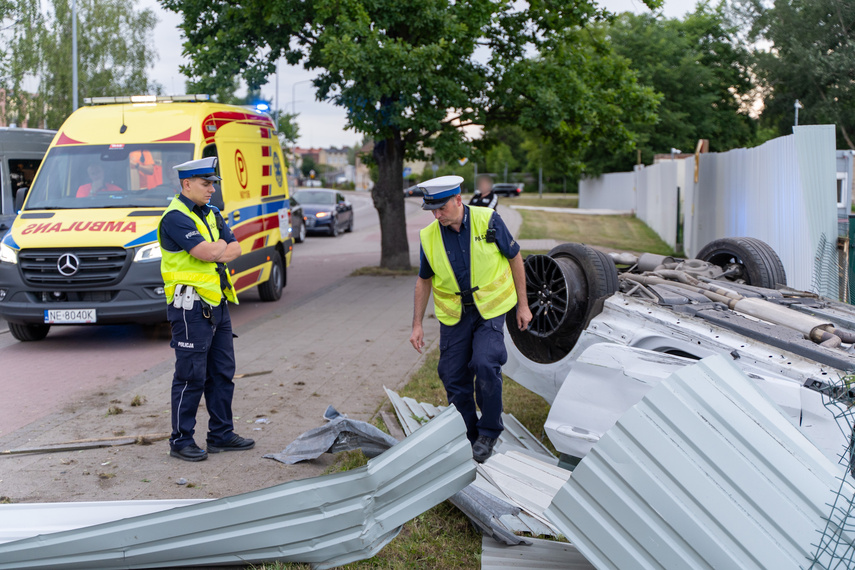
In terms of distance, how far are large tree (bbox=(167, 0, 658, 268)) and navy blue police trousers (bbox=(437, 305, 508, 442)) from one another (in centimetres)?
785

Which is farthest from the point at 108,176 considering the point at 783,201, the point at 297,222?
the point at 297,222

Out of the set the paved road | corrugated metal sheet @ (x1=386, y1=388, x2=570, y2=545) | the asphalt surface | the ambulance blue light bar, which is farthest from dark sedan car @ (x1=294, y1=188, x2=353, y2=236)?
corrugated metal sheet @ (x1=386, y1=388, x2=570, y2=545)

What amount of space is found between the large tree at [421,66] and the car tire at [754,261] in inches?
258

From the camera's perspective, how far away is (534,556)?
3754mm

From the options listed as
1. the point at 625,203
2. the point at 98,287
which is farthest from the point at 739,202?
the point at 625,203

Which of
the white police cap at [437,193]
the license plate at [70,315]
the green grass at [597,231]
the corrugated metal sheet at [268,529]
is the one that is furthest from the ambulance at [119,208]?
the green grass at [597,231]

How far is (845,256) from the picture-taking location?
888 cm

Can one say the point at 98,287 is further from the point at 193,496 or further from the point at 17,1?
the point at 17,1

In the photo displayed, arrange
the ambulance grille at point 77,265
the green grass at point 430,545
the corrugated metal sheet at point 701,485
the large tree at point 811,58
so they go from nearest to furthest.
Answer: the corrugated metal sheet at point 701,485 < the green grass at point 430,545 < the ambulance grille at point 77,265 < the large tree at point 811,58

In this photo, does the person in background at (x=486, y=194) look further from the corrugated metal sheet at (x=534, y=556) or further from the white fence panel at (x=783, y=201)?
the corrugated metal sheet at (x=534, y=556)

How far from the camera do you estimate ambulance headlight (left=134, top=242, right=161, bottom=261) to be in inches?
340

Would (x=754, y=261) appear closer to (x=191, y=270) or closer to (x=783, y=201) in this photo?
(x=783, y=201)

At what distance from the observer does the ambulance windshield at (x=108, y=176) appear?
938cm

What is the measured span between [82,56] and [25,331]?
25.9 meters
